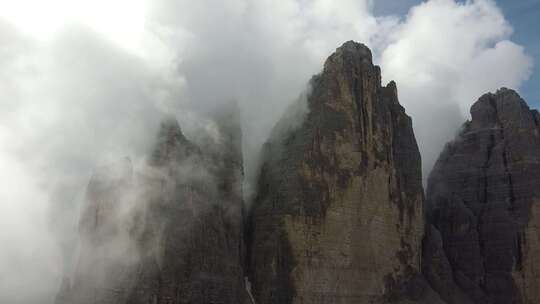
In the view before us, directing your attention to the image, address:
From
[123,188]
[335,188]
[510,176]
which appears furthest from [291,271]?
[510,176]

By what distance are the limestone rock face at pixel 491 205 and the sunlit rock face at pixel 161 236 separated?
21929 millimetres

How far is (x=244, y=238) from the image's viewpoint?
41.2m

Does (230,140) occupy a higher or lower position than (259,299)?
higher

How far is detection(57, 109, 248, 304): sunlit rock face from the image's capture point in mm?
31469

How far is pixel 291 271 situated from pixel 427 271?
15797 millimetres

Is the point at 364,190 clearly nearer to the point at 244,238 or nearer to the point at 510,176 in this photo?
the point at 244,238

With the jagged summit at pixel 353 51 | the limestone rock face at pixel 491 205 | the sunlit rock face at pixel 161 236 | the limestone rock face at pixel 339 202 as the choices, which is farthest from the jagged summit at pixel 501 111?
the sunlit rock face at pixel 161 236

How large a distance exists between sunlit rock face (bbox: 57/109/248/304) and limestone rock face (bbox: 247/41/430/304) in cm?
423

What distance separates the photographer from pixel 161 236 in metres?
32.3

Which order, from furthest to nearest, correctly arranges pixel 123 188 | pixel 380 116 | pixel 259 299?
1. pixel 380 116
2. pixel 259 299
3. pixel 123 188

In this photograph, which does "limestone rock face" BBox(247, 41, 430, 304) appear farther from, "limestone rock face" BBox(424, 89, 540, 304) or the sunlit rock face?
"limestone rock face" BBox(424, 89, 540, 304)

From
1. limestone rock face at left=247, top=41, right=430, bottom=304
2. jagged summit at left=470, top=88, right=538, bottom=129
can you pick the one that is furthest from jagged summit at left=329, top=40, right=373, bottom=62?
jagged summit at left=470, top=88, right=538, bottom=129

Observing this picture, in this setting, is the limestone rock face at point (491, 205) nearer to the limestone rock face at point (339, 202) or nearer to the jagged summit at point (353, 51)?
the limestone rock face at point (339, 202)

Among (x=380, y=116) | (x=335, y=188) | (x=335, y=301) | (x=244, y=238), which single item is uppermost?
(x=380, y=116)
